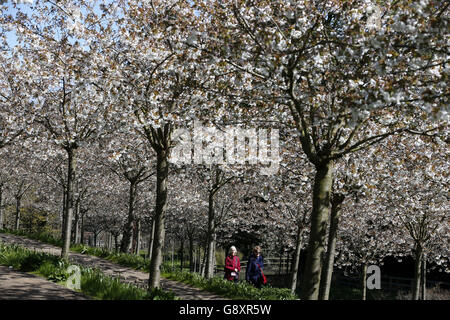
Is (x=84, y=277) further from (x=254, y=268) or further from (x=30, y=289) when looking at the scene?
(x=254, y=268)

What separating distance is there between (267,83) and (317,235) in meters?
2.82

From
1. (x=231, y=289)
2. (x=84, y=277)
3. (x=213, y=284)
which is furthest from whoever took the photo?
(x=213, y=284)

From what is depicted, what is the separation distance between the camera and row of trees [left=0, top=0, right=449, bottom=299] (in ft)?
17.4

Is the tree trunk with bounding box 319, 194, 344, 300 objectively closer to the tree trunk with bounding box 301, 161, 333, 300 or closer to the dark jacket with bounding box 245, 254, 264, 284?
the dark jacket with bounding box 245, 254, 264, 284

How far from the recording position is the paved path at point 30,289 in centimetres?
698

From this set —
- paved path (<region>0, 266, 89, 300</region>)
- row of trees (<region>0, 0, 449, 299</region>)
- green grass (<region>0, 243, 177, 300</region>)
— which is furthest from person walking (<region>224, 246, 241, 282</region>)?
paved path (<region>0, 266, 89, 300</region>)

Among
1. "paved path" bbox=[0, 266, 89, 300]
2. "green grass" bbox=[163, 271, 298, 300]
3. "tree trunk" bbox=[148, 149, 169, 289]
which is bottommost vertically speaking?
"green grass" bbox=[163, 271, 298, 300]

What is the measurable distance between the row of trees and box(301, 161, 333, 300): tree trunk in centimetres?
2

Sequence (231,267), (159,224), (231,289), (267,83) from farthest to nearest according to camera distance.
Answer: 1. (231,267)
2. (231,289)
3. (159,224)
4. (267,83)

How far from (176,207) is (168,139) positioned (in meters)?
15.9

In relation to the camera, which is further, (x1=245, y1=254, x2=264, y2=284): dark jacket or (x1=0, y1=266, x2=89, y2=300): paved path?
(x1=245, y1=254, x2=264, y2=284): dark jacket

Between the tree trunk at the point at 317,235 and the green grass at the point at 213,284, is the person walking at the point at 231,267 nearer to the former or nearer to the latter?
the green grass at the point at 213,284

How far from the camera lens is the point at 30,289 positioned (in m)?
7.63

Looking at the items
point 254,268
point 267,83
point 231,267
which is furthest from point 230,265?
point 267,83
